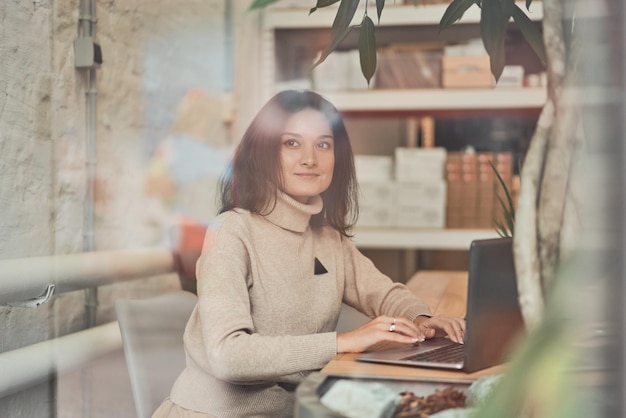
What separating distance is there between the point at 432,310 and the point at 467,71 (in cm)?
42

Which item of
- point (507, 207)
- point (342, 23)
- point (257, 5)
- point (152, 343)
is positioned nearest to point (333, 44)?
point (342, 23)

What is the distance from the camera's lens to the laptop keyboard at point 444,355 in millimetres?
1205

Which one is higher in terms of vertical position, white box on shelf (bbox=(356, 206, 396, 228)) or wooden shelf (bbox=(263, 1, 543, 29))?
wooden shelf (bbox=(263, 1, 543, 29))

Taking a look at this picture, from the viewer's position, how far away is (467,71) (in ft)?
4.87

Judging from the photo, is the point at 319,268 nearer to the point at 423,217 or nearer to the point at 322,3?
the point at 423,217

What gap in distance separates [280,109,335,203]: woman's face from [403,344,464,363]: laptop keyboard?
1.06 feet

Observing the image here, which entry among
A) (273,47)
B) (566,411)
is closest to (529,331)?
(566,411)

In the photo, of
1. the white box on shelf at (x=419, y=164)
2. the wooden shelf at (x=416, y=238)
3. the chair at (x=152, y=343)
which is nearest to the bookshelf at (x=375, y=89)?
the wooden shelf at (x=416, y=238)

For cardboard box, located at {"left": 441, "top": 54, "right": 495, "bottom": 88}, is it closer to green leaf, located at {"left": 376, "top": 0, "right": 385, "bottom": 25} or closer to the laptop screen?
green leaf, located at {"left": 376, "top": 0, "right": 385, "bottom": 25}

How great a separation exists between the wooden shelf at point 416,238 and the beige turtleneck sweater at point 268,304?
0.03 m

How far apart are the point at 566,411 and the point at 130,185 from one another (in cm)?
90

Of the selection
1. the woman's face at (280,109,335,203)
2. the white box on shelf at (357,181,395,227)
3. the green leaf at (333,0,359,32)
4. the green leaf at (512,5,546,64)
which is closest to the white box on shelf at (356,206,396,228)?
the white box on shelf at (357,181,395,227)

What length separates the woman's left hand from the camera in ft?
4.30

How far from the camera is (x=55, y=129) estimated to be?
1.54 meters
